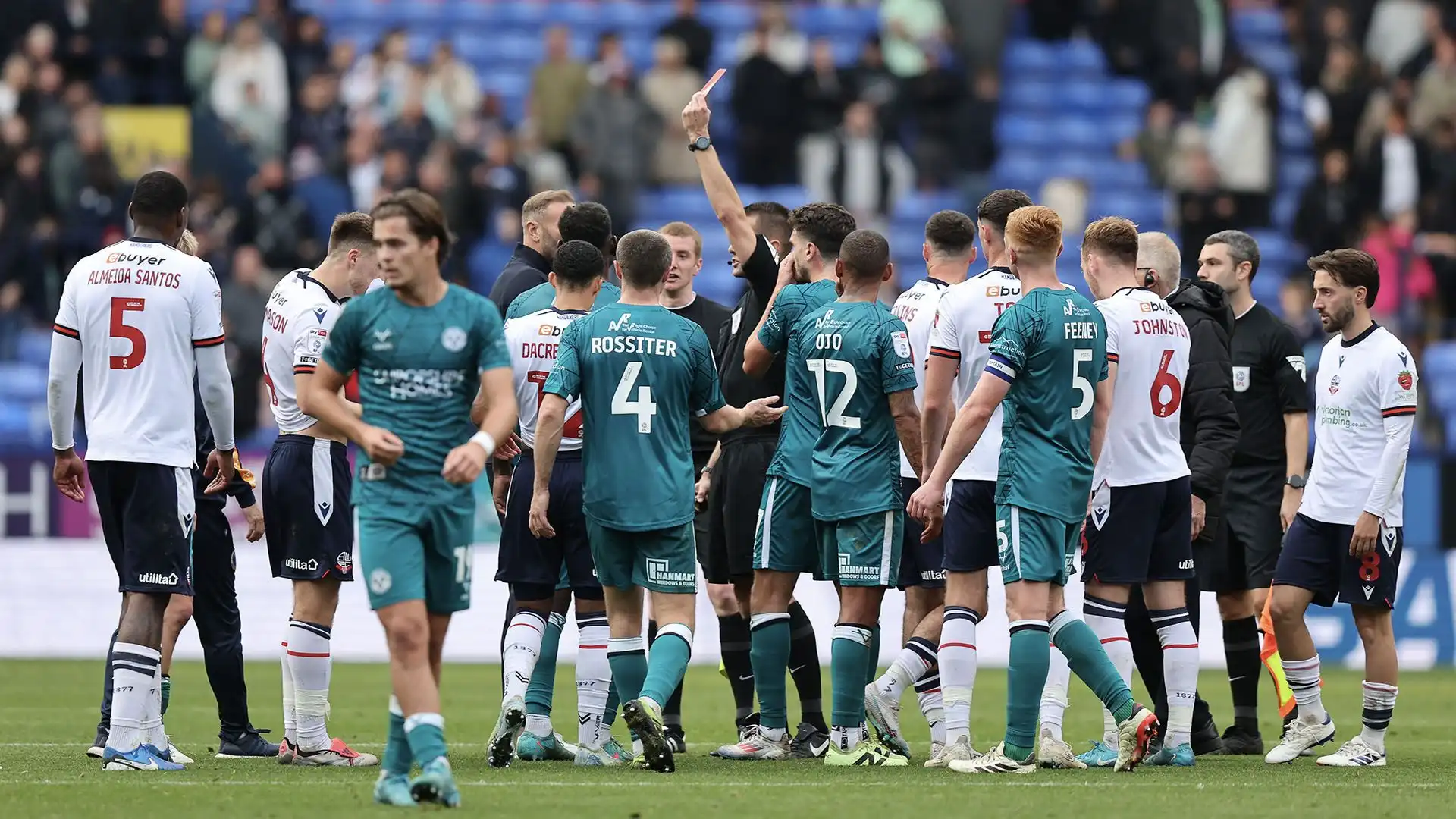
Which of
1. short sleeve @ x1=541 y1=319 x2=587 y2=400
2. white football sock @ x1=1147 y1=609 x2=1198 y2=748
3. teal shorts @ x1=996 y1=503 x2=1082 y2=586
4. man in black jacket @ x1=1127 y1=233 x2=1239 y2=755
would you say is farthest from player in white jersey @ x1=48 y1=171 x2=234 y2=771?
man in black jacket @ x1=1127 y1=233 x2=1239 y2=755

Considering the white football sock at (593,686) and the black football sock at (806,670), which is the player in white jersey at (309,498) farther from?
the black football sock at (806,670)

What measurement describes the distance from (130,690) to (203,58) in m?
15.9

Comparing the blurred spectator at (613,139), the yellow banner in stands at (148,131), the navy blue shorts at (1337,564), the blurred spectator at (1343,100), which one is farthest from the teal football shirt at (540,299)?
the blurred spectator at (1343,100)

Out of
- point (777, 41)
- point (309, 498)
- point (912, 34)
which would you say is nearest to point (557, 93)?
point (777, 41)

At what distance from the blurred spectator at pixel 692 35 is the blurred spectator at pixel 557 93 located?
125cm

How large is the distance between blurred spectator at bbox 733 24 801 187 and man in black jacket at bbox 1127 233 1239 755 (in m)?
13.0

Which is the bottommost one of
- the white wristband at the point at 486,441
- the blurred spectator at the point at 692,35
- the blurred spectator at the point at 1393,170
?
the white wristband at the point at 486,441

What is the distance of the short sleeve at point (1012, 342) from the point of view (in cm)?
924

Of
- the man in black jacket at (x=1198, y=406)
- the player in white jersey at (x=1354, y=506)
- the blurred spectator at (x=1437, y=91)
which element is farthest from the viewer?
the blurred spectator at (x=1437, y=91)

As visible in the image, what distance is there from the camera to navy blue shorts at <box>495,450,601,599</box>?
396 inches

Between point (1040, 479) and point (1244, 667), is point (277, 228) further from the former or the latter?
point (1040, 479)

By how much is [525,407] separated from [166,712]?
4.22 m

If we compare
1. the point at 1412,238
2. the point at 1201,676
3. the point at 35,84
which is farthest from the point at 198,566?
the point at 1412,238

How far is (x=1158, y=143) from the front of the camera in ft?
81.9
